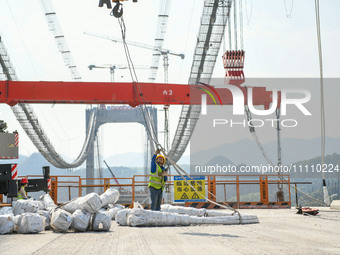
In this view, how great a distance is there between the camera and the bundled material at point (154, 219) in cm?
1043

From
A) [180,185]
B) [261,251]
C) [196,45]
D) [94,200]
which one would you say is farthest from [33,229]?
[196,45]

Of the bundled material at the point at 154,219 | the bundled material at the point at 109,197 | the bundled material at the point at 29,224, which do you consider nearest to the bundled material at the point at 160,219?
the bundled material at the point at 154,219

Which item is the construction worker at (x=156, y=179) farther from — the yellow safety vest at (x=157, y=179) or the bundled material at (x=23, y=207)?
the bundled material at (x=23, y=207)

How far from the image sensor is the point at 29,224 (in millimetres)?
9359

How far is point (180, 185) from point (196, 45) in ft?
55.4

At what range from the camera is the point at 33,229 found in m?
9.38

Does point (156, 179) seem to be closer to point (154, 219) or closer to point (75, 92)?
point (154, 219)

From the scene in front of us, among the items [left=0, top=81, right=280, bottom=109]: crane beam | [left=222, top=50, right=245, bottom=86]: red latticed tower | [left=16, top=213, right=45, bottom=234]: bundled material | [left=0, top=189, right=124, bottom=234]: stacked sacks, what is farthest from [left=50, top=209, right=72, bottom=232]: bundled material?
[left=222, top=50, right=245, bottom=86]: red latticed tower

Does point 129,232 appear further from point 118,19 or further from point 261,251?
point 118,19

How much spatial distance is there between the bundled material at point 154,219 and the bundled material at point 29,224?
192 cm

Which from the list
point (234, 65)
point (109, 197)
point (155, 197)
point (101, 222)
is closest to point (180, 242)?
point (101, 222)

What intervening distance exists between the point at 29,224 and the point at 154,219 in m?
2.54

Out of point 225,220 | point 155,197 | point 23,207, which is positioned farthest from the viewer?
point 155,197

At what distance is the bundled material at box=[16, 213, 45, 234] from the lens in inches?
→ 368
